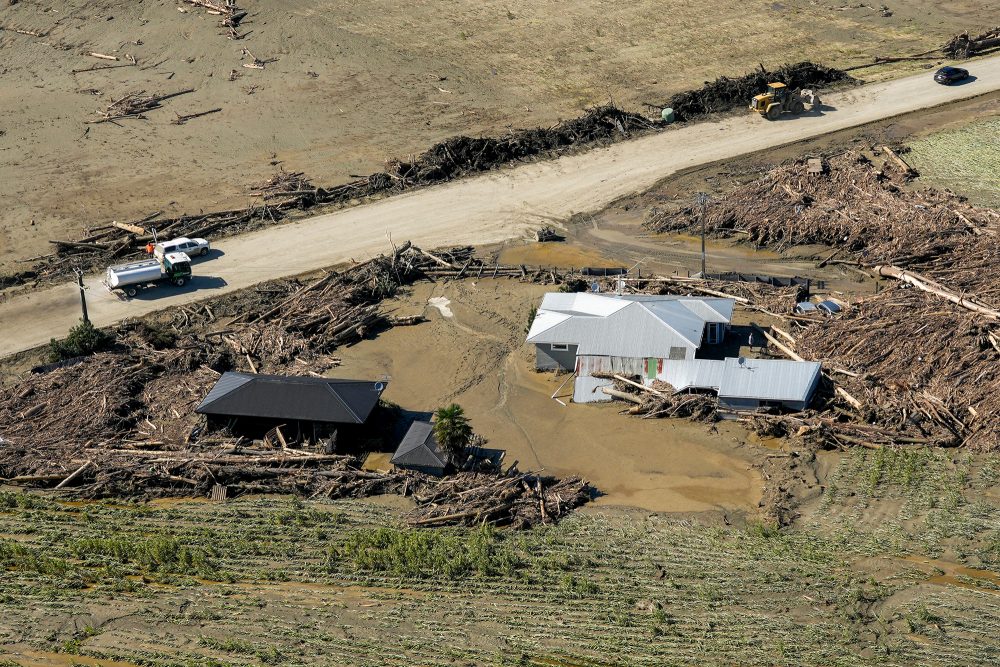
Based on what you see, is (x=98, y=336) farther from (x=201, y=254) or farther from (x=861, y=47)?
(x=861, y=47)

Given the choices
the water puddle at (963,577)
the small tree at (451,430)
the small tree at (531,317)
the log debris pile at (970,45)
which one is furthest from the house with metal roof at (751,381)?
the log debris pile at (970,45)

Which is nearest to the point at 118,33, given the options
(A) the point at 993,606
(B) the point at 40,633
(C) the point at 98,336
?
(C) the point at 98,336

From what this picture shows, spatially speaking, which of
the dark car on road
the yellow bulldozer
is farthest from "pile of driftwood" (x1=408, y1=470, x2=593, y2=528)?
the dark car on road

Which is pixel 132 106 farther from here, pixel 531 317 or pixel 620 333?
pixel 620 333

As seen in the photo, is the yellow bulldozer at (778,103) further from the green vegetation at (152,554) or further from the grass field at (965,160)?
the green vegetation at (152,554)

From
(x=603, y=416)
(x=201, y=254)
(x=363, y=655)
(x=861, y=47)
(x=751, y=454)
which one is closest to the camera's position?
(x=363, y=655)
